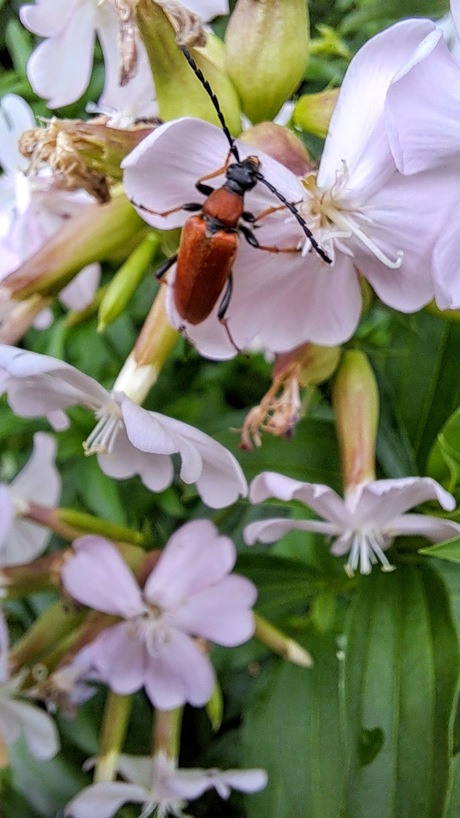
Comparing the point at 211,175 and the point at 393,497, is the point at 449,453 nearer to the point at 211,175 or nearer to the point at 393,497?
the point at 393,497

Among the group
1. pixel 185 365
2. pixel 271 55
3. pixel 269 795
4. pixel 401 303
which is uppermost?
pixel 271 55

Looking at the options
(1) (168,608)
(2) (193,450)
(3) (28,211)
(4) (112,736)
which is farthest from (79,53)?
(4) (112,736)

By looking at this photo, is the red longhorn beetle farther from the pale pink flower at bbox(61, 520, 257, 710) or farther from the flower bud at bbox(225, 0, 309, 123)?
the pale pink flower at bbox(61, 520, 257, 710)

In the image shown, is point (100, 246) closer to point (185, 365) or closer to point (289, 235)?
point (289, 235)

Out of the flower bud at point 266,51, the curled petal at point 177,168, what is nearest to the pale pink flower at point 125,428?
the curled petal at point 177,168

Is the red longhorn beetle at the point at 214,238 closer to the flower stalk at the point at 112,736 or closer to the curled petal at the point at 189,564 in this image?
the curled petal at the point at 189,564

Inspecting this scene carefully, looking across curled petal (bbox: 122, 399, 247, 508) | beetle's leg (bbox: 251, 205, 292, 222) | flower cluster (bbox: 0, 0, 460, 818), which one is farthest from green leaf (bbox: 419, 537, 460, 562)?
beetle's leg (bbox: 251, 205, 292, 222)

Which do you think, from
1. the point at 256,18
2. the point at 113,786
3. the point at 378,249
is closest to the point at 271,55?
the point at 256,18
